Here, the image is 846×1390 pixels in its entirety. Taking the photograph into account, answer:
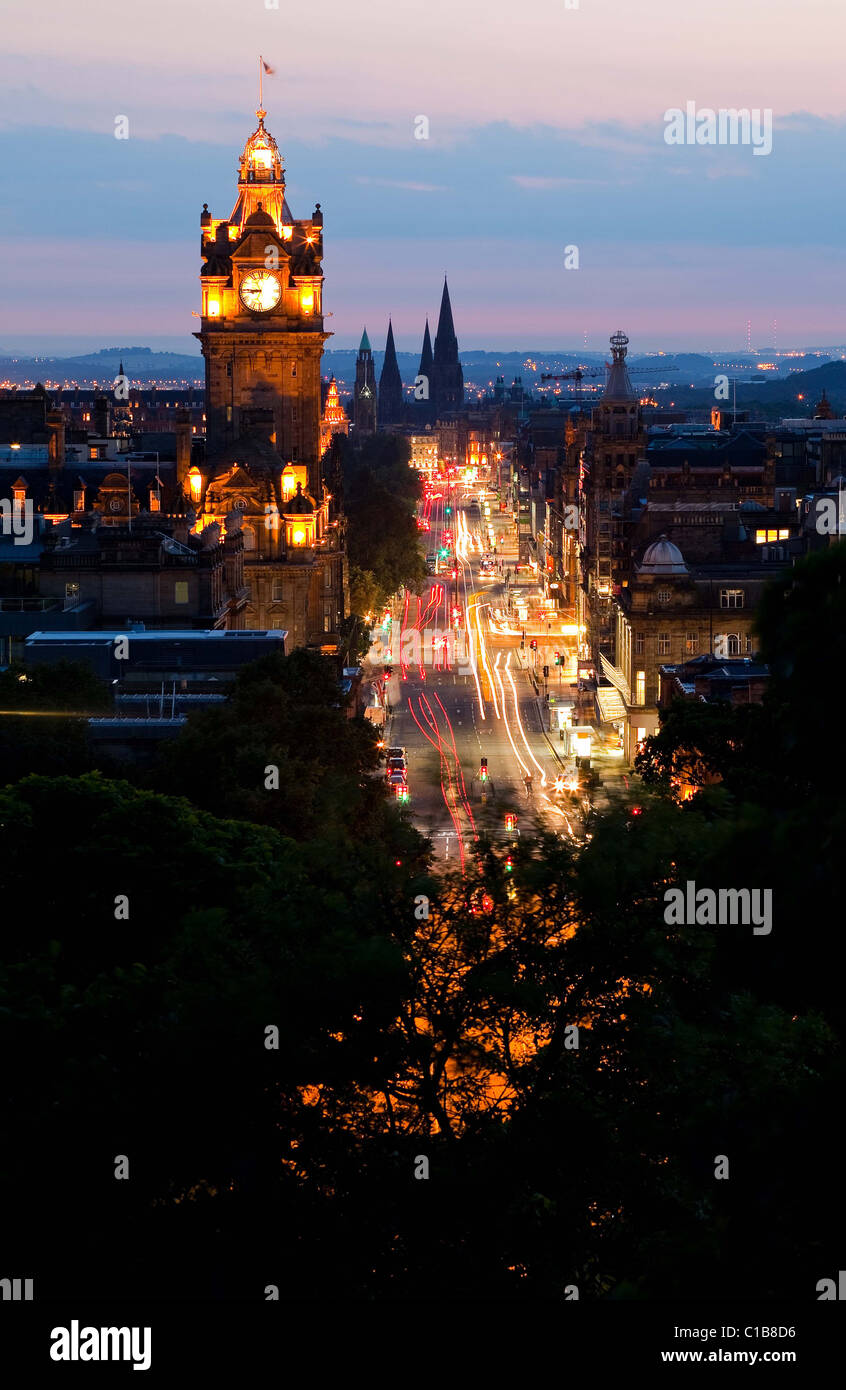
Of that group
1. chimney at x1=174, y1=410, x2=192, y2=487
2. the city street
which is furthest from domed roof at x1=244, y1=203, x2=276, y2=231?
the city street

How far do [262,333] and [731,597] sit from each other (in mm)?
31008

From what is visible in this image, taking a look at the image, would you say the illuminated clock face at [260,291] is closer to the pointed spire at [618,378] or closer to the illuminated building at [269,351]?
the illuminated building at [269,351]

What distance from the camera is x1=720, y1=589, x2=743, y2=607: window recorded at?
85.9 metres

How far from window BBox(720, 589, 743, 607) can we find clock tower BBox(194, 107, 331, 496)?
86.9ft

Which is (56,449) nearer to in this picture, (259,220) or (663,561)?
(259,220)

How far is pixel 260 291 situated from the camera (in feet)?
340

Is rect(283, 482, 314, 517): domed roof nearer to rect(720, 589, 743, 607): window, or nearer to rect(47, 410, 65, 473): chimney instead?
rect(47, 410, 65, 473): chimney

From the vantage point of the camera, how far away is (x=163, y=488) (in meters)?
91.9

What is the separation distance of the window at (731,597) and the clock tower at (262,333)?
26.5 metres

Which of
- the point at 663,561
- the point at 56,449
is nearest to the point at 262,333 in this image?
the point at 56,449

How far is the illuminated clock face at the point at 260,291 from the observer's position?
10325cm

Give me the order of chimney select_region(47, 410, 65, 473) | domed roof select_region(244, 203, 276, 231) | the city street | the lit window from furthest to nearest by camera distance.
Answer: domed roof select_region(244, 203, 276, 231) → the lit window → chimney select_region(47, 410, 65, 473) → the city street

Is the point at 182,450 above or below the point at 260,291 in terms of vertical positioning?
below

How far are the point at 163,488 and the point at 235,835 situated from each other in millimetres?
55963
